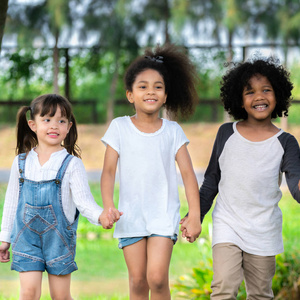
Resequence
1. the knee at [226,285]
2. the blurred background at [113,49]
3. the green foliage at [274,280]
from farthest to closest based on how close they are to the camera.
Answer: the blurred background at [113,49] → the green foliage at [274,280] → the knee at [226,285]

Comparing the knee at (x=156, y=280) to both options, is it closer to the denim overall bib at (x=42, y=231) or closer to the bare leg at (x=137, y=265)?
the bare leg at (x=137, y=265)

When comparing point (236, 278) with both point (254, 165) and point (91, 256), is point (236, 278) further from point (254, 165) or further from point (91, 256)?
point (91, 256)

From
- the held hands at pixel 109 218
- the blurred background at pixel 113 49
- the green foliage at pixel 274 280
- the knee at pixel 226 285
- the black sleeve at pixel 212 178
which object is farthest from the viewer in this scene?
the blurred background at pixel 113 49

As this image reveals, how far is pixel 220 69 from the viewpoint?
28.3 ft

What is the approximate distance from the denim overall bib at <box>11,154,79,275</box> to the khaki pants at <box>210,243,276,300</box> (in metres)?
0.67

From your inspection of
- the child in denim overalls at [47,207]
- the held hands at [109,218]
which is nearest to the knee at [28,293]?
the child in denim overalls at [47,207]

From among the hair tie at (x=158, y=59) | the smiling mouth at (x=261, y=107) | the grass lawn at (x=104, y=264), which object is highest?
the hair tie at (x=158, y=59)

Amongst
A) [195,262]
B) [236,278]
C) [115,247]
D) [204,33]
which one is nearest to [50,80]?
[204,33]

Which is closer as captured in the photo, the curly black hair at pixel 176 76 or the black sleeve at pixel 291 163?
the black sleeve at pixel 291 163

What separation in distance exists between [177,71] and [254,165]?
2.00 feet

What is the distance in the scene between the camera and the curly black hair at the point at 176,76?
2.73 meters

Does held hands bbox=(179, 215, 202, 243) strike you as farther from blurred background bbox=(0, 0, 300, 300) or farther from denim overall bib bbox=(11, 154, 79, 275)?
blurred background bbox=(0, 0, 300, 300)

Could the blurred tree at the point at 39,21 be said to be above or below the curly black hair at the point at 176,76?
above

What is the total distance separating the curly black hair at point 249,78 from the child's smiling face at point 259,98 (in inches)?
1.1
